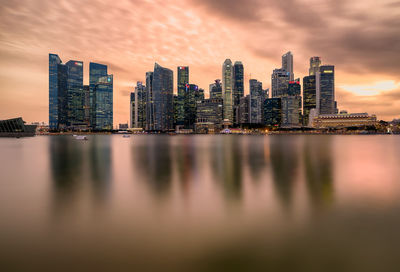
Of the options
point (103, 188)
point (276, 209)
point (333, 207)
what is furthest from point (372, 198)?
point (103, 188)

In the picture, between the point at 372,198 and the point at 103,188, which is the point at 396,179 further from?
the point at 103,188

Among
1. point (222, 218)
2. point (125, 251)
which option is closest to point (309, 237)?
point (222, 218)

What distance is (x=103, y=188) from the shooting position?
2208 centimetres

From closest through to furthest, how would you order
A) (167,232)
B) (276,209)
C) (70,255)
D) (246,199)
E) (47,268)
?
(47,268)
(70,255)
(167,232)
(276,209)
(246,199)

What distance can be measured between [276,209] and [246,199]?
286 centimetres

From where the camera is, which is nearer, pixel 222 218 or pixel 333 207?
pixel 222 218

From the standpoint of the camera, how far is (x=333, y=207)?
15844mm

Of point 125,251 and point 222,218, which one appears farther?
point 222,218

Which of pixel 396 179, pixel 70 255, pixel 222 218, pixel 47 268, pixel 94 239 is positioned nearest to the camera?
pixel 47 268

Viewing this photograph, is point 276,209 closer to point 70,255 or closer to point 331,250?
point 331,250

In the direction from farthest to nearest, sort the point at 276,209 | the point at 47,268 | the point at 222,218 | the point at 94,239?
the point at 276,209 < the point at 222,218 < the point at 94,239 < the point at 47,268

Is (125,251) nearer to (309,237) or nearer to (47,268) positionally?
(47,268)

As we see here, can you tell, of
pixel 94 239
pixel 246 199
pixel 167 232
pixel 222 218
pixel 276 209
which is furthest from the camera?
pixel 246 199

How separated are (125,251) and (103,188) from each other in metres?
13.8
